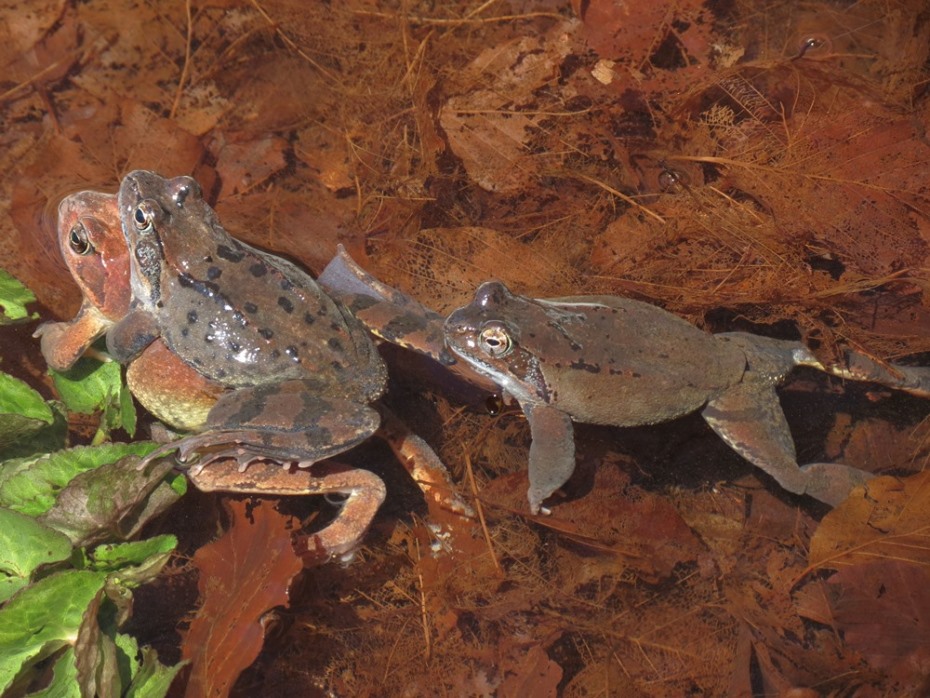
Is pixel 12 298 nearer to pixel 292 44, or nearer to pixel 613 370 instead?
pixel 292 44

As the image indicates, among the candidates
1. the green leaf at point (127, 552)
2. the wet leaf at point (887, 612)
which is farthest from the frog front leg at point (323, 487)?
the wet leaf at point (887, 612)

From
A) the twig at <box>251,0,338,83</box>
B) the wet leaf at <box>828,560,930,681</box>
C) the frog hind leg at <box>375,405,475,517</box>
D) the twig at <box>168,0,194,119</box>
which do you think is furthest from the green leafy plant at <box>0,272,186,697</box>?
the wet leaf at <box>828,560,930,681</box>

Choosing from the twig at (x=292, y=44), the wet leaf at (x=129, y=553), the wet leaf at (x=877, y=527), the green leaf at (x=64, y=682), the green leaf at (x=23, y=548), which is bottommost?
the wet leaf at (x=877, y=527)

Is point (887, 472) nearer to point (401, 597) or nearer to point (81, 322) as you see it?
point (401, 597)

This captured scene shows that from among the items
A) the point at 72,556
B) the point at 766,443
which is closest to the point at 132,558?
the point at 72,556

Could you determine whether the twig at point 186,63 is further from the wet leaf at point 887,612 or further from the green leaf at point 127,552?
the wet leaf at point 887,612
